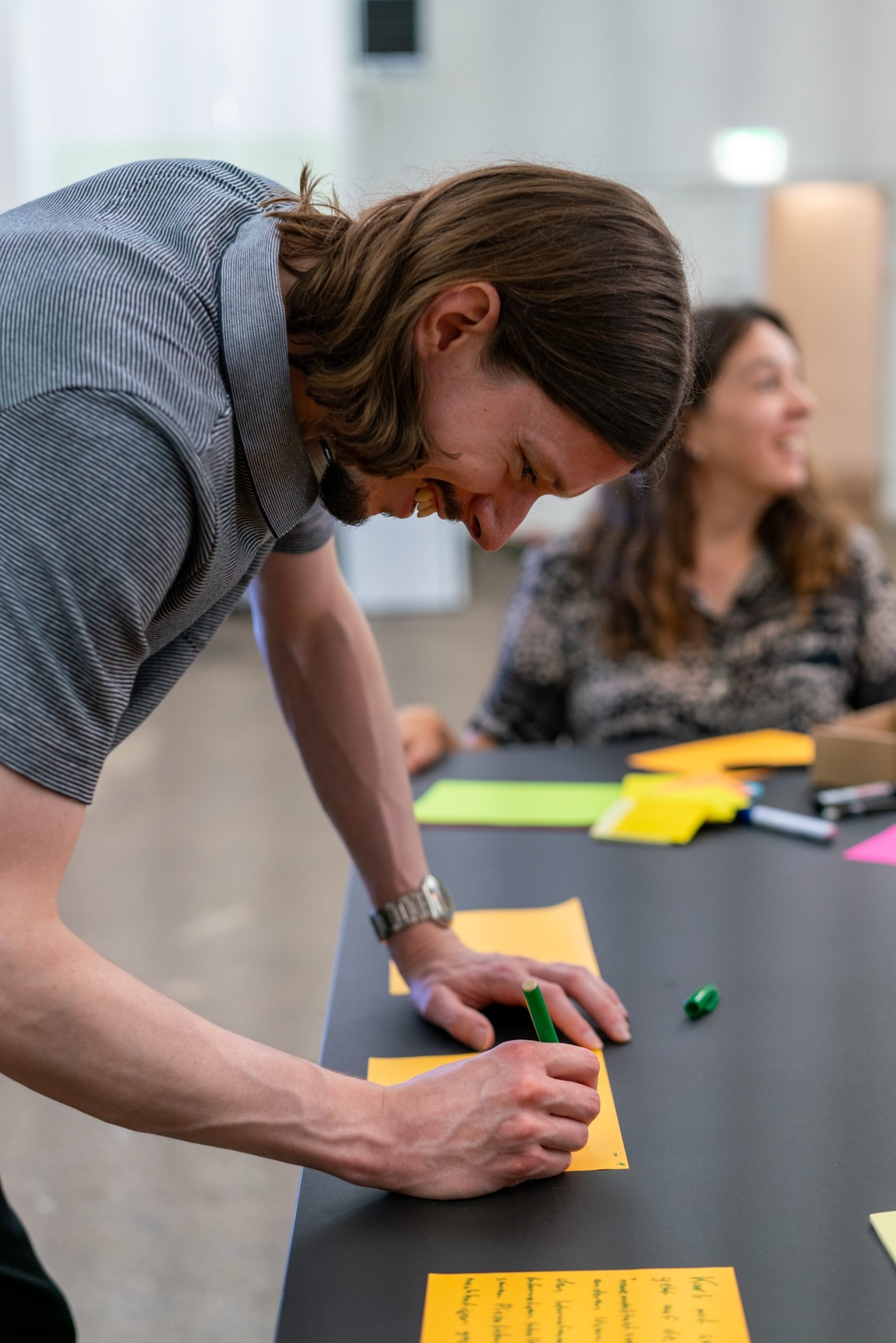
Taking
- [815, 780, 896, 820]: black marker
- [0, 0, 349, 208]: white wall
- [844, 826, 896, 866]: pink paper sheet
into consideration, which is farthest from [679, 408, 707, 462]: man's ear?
[0, 0, 349, 208]: white wall

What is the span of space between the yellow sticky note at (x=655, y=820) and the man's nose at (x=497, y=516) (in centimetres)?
63

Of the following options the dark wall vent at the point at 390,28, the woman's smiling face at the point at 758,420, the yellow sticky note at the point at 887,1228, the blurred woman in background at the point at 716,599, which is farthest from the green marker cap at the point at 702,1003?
the dark wall vent at the point at 390,28

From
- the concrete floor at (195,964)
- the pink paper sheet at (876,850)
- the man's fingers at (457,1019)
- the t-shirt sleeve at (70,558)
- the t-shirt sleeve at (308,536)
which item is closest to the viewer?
the t-shirt sleeve at (70,558)

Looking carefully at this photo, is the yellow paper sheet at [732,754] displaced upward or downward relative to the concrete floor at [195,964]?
upward

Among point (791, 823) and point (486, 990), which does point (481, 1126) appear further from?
point (791, 823)

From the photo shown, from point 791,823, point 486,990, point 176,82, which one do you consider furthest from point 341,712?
point 176,82

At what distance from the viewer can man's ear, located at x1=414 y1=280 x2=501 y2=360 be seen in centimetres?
71

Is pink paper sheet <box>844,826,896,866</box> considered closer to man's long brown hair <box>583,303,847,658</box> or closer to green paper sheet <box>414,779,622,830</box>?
green paper sheet <box>414,779,622,830</box>

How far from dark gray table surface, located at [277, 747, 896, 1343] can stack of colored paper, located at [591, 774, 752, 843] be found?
0.05 m

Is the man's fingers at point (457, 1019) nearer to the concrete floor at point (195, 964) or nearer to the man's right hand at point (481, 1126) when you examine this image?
the man's right hand at point (481, 1126)

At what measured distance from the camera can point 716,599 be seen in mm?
2029

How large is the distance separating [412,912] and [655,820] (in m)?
0.47

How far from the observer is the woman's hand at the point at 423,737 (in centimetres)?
166

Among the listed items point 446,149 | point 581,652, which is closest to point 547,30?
point 446,149
